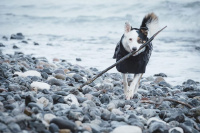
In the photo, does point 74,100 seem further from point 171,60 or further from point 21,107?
point 171,60

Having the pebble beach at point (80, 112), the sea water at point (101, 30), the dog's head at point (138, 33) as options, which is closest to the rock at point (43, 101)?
the pebble beach at point (80, 112)

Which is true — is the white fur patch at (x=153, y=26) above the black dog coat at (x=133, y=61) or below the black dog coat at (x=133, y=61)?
above

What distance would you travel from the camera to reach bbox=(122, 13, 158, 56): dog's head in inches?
183

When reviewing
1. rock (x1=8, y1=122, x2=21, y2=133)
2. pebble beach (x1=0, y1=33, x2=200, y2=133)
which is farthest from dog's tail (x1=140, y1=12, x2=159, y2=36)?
rock (x1=8, y1=122, x2=21, y2=133)

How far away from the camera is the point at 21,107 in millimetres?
3178

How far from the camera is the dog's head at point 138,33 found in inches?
183

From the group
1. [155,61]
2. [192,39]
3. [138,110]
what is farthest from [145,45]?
[192,39]

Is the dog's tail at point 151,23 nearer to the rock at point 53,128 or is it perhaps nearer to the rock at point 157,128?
the rock at point 157,128

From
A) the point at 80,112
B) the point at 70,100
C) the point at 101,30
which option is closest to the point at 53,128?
the point at 80,112

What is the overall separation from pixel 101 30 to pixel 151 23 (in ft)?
48.1

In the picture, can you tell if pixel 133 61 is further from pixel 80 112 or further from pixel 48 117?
pixel 48 117

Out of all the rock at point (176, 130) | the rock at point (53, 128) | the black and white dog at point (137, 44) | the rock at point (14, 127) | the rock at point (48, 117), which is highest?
the black and white dog at point (137, 44)

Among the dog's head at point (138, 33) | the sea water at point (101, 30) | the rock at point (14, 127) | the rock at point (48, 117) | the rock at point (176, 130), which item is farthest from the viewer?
the sea water at point (101, 30)

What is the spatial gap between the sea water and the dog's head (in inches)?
113
